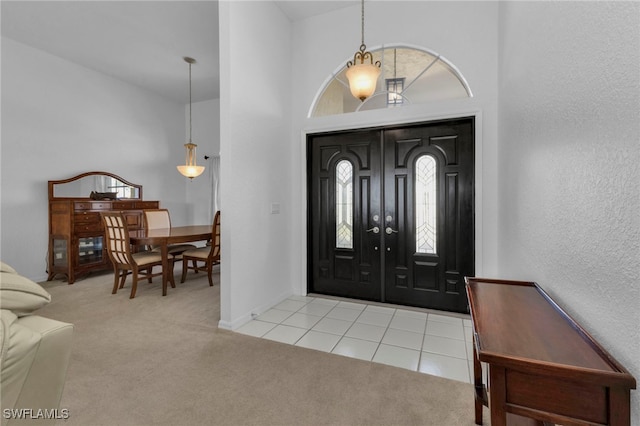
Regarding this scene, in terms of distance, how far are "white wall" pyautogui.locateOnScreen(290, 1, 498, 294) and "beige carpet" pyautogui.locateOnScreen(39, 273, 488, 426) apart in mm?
1508

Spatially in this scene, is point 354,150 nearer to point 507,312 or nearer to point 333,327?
point 333,327

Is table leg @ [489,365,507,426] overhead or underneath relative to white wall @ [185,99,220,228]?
underneath

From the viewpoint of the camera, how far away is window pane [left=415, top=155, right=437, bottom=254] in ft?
10.2

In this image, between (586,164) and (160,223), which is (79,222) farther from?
(586,164)

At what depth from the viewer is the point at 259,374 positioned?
1.95 metres

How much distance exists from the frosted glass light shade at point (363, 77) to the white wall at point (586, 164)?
1005 millimetres

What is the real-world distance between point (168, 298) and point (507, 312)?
3655 millimetres

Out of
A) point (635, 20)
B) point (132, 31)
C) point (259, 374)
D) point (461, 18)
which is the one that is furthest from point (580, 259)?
point (132, 31)

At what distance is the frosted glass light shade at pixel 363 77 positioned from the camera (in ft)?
7.49

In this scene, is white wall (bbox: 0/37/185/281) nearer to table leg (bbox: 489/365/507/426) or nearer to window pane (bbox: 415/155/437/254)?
window pane (bbox: 415/155/437/254)

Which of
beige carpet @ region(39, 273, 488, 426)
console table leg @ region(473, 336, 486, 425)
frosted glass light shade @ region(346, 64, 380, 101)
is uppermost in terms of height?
frosted glass light shade @ region(346, 64, 380, 101)

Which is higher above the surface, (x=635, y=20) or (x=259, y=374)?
(x=635, y=20)

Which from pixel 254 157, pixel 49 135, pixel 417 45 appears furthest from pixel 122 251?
pixel 417 45

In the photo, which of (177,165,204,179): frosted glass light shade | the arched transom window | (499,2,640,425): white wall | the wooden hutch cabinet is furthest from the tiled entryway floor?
the wooden hutch cabinet
